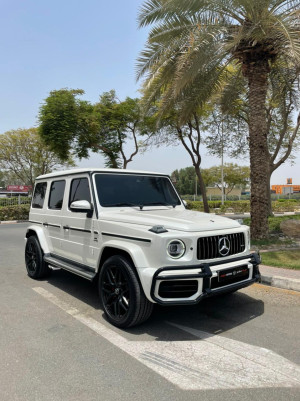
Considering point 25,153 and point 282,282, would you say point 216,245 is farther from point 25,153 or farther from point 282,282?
point 25,153

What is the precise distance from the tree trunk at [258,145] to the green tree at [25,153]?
26.3 m

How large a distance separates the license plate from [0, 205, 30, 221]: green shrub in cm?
2223

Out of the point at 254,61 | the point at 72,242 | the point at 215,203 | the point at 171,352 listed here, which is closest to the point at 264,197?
the point at 254,61

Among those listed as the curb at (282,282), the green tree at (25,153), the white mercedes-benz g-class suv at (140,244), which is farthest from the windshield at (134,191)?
the green tree at (25,153)

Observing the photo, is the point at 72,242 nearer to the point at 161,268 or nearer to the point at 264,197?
the point at 161,268

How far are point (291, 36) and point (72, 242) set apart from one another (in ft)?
23.7

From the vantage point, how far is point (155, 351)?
3332mm

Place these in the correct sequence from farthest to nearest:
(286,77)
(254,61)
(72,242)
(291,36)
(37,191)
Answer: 1. (286,77)
2. (254,61)
3. (291,36)
4. (37,191)
5. (72,242)

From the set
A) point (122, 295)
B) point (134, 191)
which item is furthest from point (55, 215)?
point (122, 295)

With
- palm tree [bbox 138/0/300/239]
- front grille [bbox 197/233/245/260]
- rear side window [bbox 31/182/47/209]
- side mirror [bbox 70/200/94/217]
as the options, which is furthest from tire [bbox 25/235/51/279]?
palm tree [bbox 138/0/300/239]

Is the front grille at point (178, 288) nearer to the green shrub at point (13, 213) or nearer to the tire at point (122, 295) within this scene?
the tire at point (122, 295)

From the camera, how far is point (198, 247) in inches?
145

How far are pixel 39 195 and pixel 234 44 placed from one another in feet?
21.2

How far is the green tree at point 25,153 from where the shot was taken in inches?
1345
